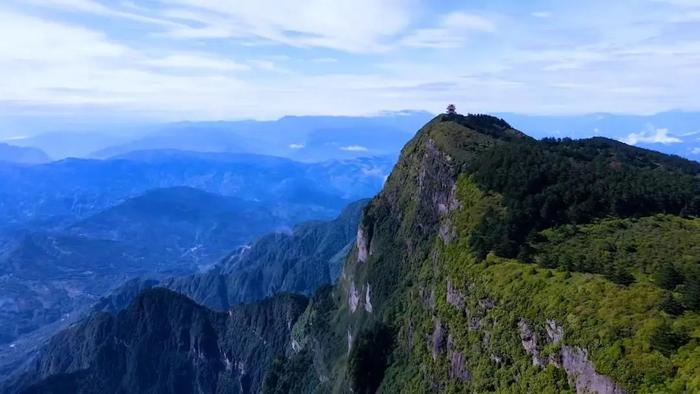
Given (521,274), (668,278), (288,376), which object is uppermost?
(668,278)

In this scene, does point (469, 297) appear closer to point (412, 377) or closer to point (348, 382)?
point (412, 377)

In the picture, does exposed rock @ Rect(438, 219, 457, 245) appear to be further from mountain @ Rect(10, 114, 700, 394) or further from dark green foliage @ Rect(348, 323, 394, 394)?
dark green foliage @ Rect(348, 323, 394, 394)

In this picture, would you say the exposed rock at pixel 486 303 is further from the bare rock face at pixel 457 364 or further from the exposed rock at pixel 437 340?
the exposed rock at pixel 437 340

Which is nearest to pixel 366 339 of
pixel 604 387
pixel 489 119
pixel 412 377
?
pixel 412 377

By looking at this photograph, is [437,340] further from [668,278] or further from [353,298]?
[353,298]

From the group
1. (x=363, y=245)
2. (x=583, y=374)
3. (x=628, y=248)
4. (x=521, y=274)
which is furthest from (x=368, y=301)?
(x=583, y=374)
